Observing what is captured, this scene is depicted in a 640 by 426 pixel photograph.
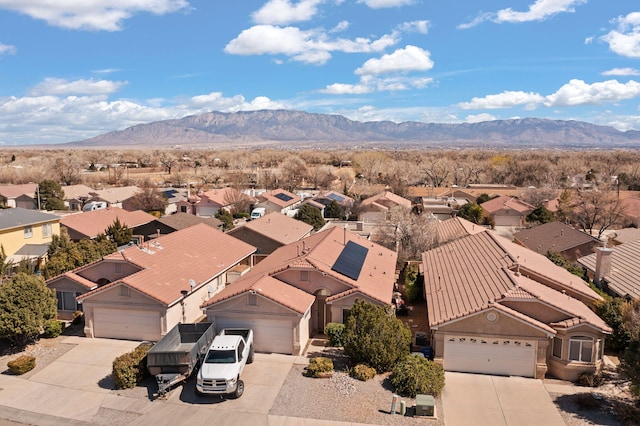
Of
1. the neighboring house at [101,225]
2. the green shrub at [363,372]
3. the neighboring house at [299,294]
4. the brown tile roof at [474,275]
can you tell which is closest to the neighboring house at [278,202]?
the neighboring house at [101,225]

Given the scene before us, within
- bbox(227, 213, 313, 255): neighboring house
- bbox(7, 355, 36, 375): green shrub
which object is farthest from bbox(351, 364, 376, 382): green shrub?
bbox(227, 213, 313, 255): neighboring house

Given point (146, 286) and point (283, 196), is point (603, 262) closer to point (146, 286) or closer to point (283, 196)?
point (146, 286)

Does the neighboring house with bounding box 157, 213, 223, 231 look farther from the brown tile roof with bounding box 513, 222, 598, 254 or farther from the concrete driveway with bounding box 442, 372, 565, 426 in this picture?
the concrete driveway with bounding box 442, 372, 565, 426

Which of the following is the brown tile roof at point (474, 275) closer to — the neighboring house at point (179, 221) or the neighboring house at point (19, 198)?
the neighboring house at point (179, 221)

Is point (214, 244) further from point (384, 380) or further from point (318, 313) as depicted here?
point (384, 380)

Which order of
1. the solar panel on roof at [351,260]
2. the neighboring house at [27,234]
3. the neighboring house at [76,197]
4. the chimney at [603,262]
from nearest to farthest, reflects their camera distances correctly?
1. the solar panel on roof at [351,260]
2. the chimney at [603,262]
3. the neighboring house at [27,234]
4. the neighboring house at [76,197]

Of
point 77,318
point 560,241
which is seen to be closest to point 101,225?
point 77,318

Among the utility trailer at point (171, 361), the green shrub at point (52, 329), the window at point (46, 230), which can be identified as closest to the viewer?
the utility trailer at point (171, 361)
